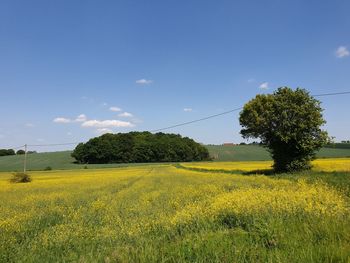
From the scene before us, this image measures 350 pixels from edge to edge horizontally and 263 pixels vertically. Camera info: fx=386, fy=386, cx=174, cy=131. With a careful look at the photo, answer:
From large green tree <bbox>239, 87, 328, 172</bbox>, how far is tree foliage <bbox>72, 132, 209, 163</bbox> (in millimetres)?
84463

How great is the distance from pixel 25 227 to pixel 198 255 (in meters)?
7.42

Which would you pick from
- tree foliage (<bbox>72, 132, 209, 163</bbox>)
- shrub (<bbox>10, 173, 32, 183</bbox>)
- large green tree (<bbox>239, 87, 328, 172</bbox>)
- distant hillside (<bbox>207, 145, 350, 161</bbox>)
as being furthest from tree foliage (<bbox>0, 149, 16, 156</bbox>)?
large green tree (<bbox>239, 87, 328, 172</bbox>)

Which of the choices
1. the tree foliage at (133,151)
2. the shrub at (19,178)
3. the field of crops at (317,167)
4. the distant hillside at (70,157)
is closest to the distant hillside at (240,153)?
the distant hillside at (70,157)

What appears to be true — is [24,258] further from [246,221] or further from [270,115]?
[270,115]

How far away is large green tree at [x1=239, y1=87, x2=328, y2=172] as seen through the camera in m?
40.9

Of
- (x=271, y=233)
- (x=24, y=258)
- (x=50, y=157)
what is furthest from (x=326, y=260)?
(x=50, y=157)

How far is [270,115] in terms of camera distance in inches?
1662

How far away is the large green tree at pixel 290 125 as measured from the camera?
40875mm

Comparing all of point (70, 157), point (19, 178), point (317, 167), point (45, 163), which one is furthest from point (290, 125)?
point (70, 157)

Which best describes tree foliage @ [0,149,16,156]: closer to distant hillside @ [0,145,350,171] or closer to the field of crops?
distant hillside @ [0,145,350,171]

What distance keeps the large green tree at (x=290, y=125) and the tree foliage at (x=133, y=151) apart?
8446cm

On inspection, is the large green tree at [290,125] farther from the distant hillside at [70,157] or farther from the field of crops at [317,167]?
the distant hillside at [70,157]

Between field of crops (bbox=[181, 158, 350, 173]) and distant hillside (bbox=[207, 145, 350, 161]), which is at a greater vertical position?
distant hillside (bbox=[207, 145, 350, 161])

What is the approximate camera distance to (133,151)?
126938 mm
